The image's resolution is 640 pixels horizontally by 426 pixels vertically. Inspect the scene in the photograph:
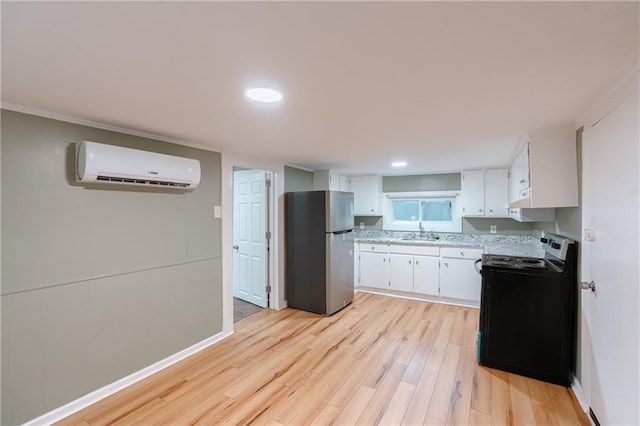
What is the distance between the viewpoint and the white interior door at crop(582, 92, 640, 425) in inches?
55.1

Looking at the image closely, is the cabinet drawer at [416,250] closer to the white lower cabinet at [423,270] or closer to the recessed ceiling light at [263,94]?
the white lower cabinet at [423,270]

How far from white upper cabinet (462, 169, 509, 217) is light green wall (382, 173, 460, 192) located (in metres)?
0.25

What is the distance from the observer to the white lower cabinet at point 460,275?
4.07m

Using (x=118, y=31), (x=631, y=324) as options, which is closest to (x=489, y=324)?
(x=631, y=324)

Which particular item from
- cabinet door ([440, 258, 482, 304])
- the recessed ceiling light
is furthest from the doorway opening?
cabinet door ([440, 258, 482, 304])

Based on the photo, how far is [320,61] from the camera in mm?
1234

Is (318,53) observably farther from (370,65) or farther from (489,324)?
(489,324)

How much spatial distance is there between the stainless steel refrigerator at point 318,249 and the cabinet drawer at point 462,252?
4.65 ft

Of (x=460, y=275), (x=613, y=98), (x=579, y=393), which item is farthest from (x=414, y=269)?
(x=613, y=98)

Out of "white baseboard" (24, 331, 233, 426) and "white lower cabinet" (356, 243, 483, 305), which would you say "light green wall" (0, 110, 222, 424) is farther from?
"white lower cabinet" (356, 243, 483, 305)

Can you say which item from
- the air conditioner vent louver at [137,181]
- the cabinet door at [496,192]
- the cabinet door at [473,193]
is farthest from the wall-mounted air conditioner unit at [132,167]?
the cabinet door at [496,192]

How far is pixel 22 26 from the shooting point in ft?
3.26

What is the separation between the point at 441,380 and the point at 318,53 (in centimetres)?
257

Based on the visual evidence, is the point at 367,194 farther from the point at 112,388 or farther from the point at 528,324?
the point at 112,388
